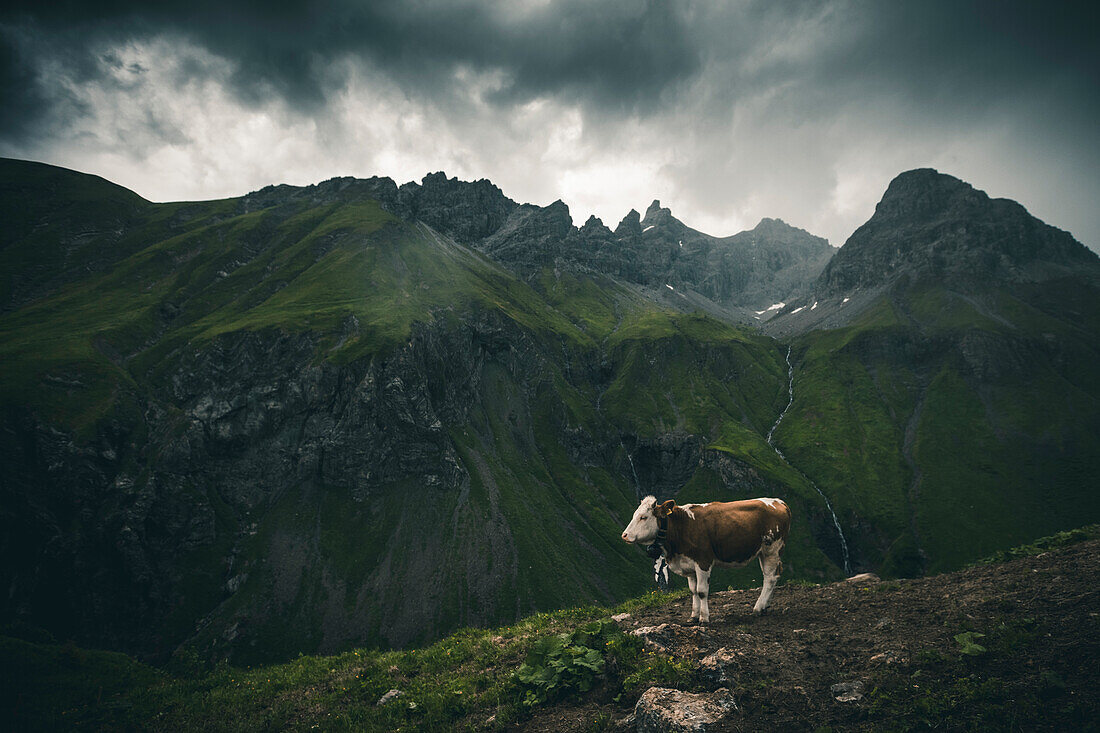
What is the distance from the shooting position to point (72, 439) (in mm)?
124750

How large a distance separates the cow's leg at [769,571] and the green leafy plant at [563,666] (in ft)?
21.8

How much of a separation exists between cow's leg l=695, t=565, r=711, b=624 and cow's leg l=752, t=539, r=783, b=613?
2.24 m

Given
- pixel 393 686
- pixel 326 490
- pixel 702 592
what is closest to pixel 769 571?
pixel 702 592

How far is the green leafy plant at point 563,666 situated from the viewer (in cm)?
1024

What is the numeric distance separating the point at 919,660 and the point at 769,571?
604 centimetres

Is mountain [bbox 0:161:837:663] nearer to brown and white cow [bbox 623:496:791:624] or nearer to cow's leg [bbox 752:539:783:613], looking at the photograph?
cow's leg [bbox 752:539:783:613]

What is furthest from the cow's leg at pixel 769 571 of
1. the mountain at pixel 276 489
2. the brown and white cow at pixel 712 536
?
the mountain at pixel 276 489

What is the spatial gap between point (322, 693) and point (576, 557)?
158825 mm

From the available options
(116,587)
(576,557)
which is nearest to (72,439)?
(116,587)

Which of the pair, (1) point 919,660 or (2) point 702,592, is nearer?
(1) point 919,660

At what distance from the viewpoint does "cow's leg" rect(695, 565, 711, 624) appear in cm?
1433

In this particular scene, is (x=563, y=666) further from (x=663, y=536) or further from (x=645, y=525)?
(x=663, y=536)

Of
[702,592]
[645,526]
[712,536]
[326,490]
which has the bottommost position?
[326,490]

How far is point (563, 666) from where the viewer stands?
10.6 metres
